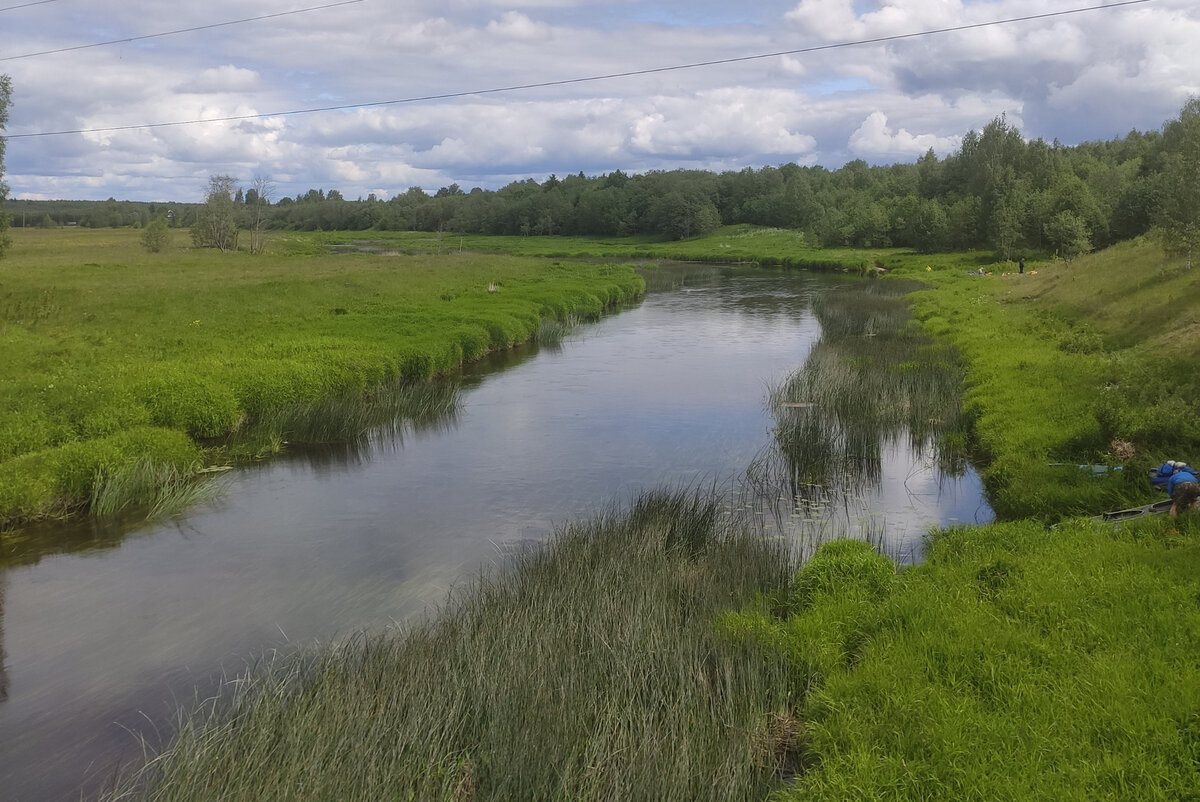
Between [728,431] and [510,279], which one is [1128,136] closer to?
[510,279]

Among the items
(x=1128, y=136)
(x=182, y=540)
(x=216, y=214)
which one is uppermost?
(x=1128, y=136)

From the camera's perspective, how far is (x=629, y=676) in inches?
310

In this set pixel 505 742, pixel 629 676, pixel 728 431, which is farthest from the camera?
pixel 728 431

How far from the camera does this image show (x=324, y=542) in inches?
528

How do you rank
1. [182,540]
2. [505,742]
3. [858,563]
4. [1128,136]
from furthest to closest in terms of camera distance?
1. [1128,136]
2. [182,540]
3. [858,563]
4. [505,742]

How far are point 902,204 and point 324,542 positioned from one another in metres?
86.8

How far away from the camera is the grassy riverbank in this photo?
14.9 meters

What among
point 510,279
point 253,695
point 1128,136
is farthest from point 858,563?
point 1128,136

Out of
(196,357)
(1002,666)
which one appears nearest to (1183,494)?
(1002,666)

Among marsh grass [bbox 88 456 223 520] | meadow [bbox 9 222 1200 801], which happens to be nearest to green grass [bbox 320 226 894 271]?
marsh grass [bbox 88 456 223 520]

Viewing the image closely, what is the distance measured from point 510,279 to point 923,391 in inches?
1307

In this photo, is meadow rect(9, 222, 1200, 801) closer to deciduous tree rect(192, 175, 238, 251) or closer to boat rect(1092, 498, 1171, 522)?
boat rect(1092, 498, 1171, 522)

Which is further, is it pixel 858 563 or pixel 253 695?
pixel 858 563

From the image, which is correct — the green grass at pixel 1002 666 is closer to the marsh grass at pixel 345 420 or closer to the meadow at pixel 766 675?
the meadow at pixel 766 675
